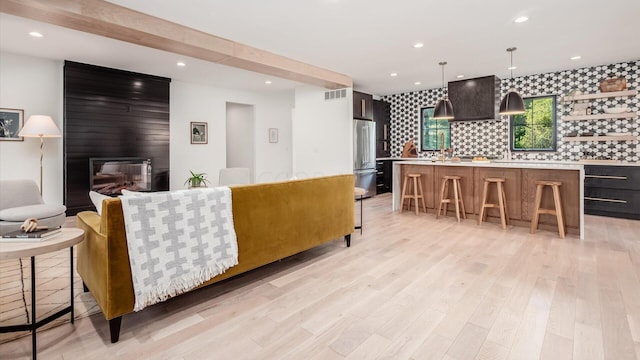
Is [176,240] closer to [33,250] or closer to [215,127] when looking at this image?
[33,250]

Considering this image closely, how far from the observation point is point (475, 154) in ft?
24.1

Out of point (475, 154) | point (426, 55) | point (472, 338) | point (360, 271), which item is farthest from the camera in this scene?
point (475, 154)

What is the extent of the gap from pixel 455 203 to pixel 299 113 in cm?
398

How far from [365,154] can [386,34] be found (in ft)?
11.8

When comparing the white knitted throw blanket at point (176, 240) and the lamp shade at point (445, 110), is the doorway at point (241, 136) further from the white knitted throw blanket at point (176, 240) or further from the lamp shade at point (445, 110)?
the white knitted throw blanket at point (176, 240)

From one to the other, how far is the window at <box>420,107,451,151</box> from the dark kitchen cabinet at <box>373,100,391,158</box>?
90 centimetres

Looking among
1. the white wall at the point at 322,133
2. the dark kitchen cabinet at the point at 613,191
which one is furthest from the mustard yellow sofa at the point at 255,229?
the dark kitchen cabinet at the point at 613,191

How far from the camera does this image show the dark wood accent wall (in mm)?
5305

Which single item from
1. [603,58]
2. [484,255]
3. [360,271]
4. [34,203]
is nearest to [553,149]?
[603,58]

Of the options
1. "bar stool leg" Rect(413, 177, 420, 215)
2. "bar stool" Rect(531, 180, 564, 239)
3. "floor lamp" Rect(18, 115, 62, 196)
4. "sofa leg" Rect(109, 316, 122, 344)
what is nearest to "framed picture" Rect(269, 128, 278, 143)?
"bar stool leg" Rect(413, 177, 420, 215)

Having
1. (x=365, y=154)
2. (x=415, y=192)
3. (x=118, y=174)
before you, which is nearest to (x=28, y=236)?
(x=118, y=174)

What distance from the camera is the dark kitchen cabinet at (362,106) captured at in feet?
24.0

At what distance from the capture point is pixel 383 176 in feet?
27.8

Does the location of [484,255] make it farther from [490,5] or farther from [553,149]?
[553,149]
